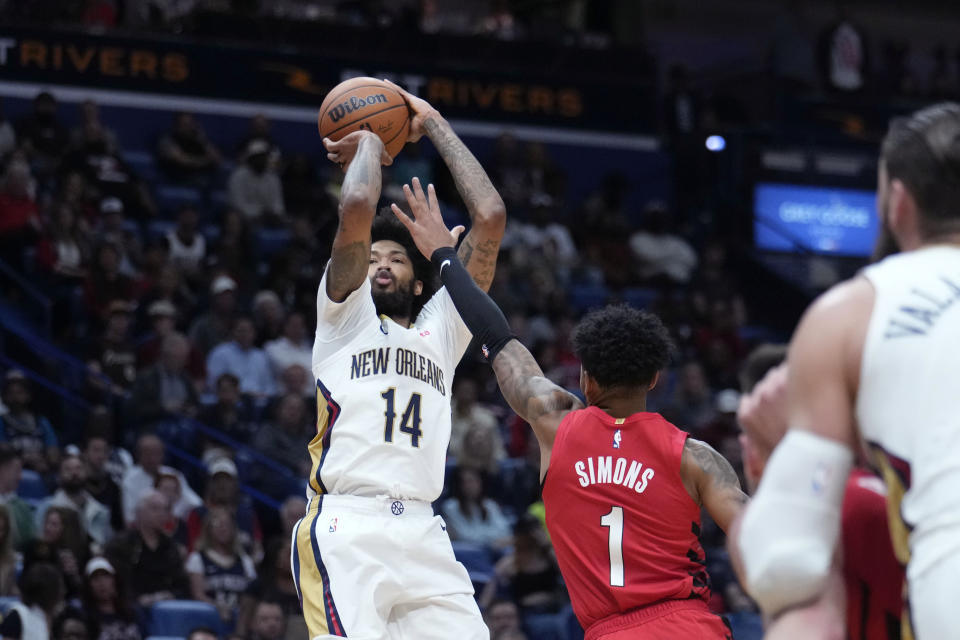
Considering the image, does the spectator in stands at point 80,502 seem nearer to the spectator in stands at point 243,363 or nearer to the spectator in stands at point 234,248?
the spectator in stands at point 243,363

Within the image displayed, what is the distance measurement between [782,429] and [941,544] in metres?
0.58

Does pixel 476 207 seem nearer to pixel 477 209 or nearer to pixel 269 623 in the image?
pixel 477 209

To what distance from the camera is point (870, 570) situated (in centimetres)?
289

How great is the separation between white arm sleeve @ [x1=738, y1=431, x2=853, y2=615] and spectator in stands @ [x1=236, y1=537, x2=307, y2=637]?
707 centimetres

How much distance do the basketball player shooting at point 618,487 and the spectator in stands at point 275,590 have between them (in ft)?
16.5

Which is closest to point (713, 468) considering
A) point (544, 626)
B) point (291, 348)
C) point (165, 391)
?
point (544, 626)

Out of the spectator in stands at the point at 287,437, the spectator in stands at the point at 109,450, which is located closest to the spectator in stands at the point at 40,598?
the spectator in stands at the point at 109,450

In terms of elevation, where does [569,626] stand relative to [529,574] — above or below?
below

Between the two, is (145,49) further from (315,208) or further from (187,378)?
(187,378)

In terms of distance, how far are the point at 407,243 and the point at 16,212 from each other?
814 cm

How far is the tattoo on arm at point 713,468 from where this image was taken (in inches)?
183

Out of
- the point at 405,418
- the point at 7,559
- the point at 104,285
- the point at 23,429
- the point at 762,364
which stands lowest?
the point at 7,559

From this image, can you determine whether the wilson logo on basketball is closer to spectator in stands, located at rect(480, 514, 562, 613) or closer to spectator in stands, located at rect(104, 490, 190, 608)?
spectator in stands, located at rect(104, 490, 190, 608)

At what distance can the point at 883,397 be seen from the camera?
2.64 metres
